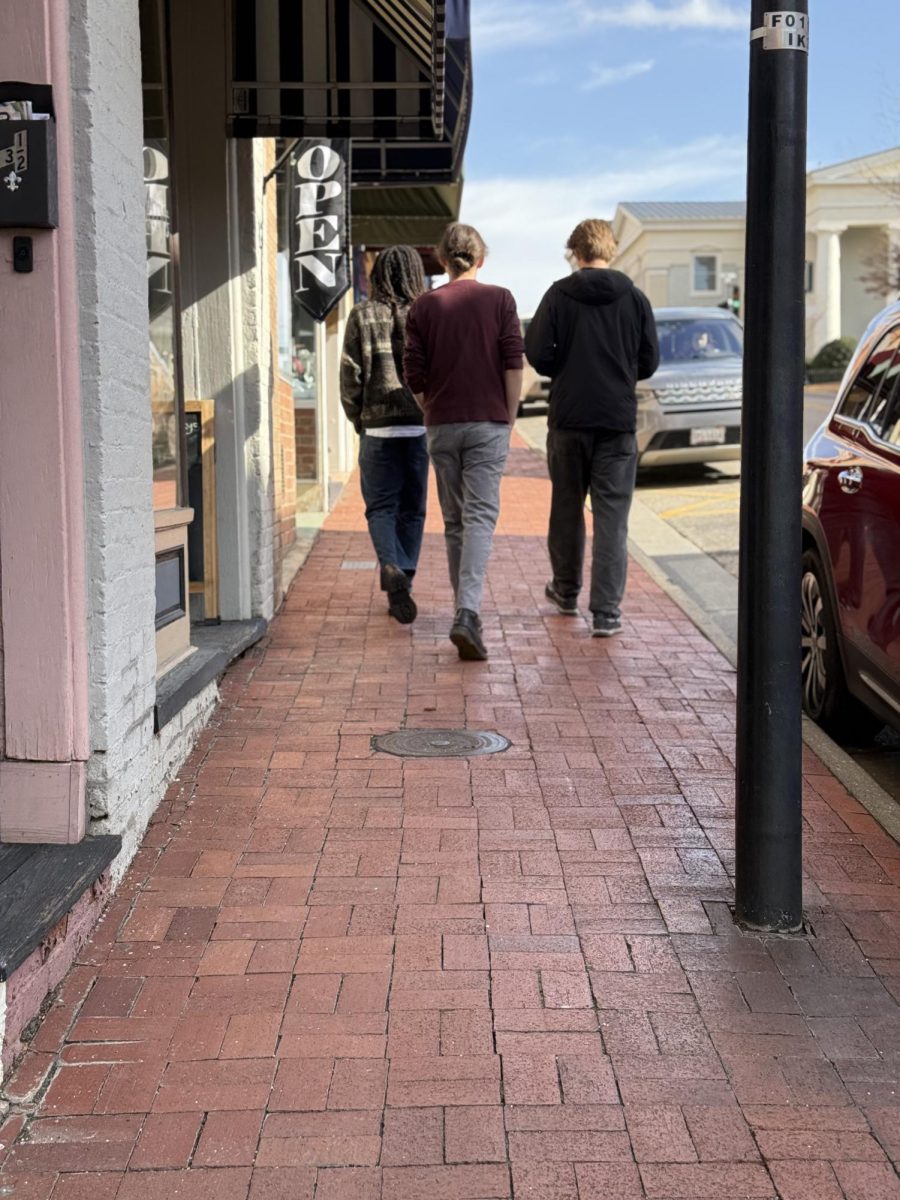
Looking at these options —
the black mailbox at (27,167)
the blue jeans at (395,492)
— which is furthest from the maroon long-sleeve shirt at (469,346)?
the black mailbox at (27,167)

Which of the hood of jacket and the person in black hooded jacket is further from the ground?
the hood of jacket

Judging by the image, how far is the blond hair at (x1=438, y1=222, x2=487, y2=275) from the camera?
707 cm

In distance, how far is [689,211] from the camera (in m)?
76.1

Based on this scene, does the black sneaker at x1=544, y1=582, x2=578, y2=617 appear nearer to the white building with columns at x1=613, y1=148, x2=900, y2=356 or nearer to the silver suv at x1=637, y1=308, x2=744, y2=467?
the silver suv at x1=637, y1=308, x2=744, y2=467

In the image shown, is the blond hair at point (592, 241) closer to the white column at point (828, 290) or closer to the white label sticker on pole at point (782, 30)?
A: the white label sticker on pole at point (782, 30)

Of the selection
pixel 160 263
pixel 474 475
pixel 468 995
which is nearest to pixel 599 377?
pixel 474 475

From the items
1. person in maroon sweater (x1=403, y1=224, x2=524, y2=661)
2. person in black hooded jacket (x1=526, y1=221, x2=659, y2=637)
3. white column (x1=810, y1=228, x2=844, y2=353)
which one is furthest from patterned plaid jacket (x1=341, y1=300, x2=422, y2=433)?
white column (x1=810, y1=228, x2=844, y2=353)

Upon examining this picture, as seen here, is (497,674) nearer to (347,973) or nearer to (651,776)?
(651,776)

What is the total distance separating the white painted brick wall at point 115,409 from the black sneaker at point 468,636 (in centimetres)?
247

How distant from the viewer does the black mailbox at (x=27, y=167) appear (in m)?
3.54

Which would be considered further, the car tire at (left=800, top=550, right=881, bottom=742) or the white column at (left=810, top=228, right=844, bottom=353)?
the white column at (left=810, top=228, right=844, bottom=353)

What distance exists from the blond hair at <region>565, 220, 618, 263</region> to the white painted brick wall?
140 inches

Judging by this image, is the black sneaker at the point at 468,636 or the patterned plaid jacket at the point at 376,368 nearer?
the black sneaker at the point at 468,636

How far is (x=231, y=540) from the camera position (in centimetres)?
706
